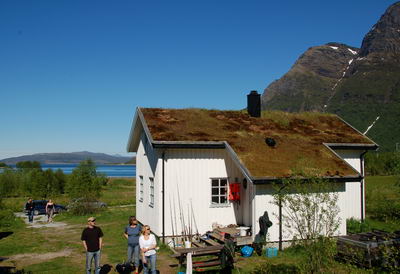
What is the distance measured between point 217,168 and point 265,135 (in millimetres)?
3099

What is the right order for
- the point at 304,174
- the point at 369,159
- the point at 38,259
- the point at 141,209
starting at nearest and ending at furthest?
the point at 304,174 → the point at 38,259 → the point at 141,209 → the point at 369,159

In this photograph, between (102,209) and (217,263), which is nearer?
(217,263)

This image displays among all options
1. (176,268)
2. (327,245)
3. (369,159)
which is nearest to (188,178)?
(176,268)

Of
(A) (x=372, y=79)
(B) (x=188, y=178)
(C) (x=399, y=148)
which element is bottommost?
(B) (x=188, y=178)

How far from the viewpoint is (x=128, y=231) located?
37.8 ft

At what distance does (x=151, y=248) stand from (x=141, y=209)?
30.3 ft

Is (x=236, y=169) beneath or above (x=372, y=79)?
beneath

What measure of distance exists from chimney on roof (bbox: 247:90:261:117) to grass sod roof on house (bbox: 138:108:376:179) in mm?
404

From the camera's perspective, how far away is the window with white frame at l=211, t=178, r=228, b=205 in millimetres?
16141

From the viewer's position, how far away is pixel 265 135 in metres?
17.5

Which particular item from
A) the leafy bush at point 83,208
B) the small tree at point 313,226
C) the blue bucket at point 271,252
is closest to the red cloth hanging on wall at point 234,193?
the blue bucket at point 271,252

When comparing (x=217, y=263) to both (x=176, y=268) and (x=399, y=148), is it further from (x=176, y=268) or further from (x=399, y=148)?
(x=399, y=148)

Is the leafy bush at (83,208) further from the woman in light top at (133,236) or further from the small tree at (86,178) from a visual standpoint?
the woman in light top at (133,236)

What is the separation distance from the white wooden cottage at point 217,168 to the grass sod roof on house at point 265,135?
0.04 metres
